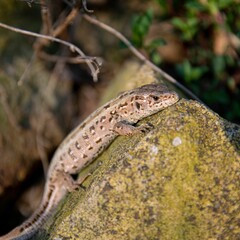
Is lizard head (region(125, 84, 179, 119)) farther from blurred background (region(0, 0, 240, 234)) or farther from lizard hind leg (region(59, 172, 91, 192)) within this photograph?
blurred background (region(0, 0, 240, 234))

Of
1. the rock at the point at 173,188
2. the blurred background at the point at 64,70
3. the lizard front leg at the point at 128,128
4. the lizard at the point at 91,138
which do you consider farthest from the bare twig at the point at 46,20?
the rock at the point at 173,188

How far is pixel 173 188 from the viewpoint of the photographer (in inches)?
121

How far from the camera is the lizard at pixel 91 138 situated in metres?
3.86

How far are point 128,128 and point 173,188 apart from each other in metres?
0.81

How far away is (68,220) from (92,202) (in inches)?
8.6

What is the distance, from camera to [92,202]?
3209mm

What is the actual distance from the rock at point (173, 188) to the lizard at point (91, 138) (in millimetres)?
485

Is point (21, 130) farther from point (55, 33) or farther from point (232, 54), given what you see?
point (232, 54)

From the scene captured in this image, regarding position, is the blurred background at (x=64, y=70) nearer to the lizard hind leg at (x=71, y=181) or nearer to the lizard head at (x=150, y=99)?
the lizard hind leg at (x=71, y=181)

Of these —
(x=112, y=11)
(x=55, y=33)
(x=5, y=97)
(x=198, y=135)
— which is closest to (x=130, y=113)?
(x=198, y=135)

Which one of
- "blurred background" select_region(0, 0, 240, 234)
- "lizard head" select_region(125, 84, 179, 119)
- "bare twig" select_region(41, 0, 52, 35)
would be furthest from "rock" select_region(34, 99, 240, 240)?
"bare twig" select_region(41, 0, 52, 35)

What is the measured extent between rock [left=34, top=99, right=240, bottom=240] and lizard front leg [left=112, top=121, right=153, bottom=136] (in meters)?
0.25

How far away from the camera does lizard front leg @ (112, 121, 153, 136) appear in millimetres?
3447

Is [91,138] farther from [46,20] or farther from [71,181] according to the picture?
[46,20]
